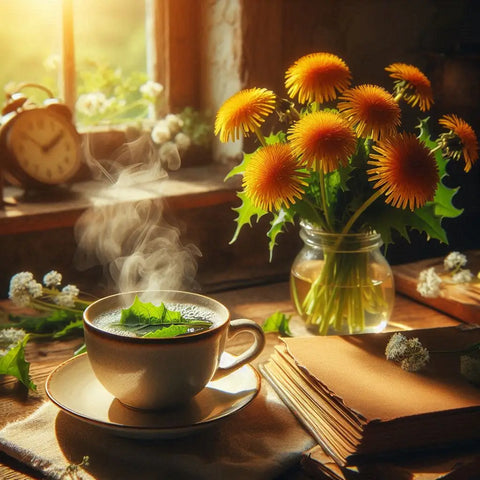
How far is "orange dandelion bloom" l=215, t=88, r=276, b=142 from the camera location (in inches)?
44.4

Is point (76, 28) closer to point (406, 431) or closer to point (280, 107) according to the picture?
point (280, 107)

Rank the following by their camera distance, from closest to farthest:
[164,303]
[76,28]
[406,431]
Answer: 1. [406,431]
2. [164,303]
3. [76,28]

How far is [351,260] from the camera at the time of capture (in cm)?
121

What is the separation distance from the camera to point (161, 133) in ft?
6.25

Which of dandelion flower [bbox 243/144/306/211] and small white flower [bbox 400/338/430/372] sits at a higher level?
dandelion flower [bbox 243/144/306/211]

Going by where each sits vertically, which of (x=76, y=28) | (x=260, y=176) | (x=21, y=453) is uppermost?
(x=76, y=28)

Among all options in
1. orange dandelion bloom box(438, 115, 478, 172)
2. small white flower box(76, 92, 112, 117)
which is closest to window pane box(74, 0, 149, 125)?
small white flower box(76, 92, 112, 117)

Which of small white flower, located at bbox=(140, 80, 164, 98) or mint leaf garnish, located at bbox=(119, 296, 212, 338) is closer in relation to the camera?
mint leaf garnish, located at bbox=(119, 296, 212, 338)

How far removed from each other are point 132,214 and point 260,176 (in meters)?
0.70

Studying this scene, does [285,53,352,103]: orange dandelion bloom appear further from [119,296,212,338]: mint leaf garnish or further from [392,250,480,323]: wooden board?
[392,250,480,323]: wooden board

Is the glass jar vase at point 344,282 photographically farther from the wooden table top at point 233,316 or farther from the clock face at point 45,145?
the clock face at point 45,145

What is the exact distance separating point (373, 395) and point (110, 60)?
4.54ft

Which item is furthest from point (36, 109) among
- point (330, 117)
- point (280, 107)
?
point (330, 117)

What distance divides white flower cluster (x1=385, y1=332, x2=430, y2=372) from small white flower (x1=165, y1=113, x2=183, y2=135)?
108 cm
